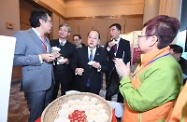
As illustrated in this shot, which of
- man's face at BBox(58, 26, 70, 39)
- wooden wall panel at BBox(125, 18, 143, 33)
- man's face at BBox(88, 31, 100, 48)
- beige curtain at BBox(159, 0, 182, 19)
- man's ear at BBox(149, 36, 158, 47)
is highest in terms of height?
wooden wall panel at BBox(125, 18, 143, 33)

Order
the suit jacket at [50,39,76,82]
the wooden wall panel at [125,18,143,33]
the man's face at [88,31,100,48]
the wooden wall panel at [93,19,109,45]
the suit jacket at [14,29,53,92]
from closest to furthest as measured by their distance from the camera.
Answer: the suit jacket at [14,29,53,92] → the man's face at [88,31,100,48] → the suit jacket at [50,39,76,82] → the wooden wall panel at [125,18,143,33] → the wooden wall panel at [93,19,109,45]

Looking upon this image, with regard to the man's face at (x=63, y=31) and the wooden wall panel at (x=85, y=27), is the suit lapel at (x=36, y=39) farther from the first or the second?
the wooden wall panel at (x=85, y=27)

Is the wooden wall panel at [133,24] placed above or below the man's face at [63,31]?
above

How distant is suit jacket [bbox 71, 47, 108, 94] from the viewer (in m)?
1.76

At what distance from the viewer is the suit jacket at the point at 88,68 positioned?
176 cm

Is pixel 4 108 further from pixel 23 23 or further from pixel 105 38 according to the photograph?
pixel 105 38

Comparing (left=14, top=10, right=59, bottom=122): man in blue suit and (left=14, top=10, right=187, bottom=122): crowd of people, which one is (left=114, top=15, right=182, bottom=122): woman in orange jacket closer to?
(left=14, top=10, right=187, bottom=122): crowd of people

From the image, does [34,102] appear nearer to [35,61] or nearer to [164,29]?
[35,61]

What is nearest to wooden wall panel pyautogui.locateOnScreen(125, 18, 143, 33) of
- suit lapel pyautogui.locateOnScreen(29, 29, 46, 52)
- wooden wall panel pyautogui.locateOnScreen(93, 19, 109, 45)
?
wooden wall panel pyautogui.locateOnScreen(93, 19, 109, 45)

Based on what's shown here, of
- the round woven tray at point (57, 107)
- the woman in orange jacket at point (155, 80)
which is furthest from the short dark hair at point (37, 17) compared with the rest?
the woman in orange jacket at point (155, 80)

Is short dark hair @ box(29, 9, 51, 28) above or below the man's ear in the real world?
above

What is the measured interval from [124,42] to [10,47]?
6.53 feet

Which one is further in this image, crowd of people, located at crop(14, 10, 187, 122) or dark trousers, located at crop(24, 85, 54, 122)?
dark trousers, located at crop(24, 85, 54, 122)

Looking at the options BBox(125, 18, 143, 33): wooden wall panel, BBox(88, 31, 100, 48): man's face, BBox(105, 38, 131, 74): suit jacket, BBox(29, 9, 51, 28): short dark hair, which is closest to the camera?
BBox(29, 9, 51, 28): short dark hair
